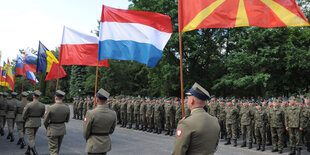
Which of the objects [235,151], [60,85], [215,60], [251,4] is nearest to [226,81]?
[215,60]

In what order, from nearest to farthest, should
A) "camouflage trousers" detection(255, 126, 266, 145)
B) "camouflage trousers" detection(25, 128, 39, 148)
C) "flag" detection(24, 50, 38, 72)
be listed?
"camouflage trousers" detection(25, 128, 39, 148), "camouflage trousers" detection(255, 126, 266, 145), "flag" detection(24, 50, 38, 72)

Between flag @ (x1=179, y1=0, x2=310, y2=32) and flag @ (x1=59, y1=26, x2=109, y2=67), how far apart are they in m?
5.49

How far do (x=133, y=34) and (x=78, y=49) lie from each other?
3490mm

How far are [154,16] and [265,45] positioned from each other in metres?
20.6

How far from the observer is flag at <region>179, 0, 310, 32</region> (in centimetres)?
705

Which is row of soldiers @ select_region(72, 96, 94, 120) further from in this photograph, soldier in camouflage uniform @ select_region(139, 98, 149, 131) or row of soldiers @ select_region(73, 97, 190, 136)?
soldier in camouflage uniform @ select_region(139, 98, 149, 131)

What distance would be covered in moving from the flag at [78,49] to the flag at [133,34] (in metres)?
2.10

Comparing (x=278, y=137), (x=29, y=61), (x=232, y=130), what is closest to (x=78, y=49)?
(x=232, y=130)

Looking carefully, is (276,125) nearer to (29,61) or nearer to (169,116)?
(169,116)

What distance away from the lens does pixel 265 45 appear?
2675 cm

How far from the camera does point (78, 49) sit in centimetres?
1198

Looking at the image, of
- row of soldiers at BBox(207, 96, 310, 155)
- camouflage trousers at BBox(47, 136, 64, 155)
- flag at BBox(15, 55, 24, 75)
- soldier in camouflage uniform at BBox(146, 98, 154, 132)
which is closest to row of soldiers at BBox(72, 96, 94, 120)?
flag at BBox(15, 55, 24, 75)

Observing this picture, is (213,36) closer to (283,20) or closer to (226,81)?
(226,81)

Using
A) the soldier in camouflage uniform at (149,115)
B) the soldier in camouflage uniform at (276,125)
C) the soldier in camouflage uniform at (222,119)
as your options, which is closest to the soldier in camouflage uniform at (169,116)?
the soldier in camouflage uniform at (149,115)
